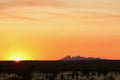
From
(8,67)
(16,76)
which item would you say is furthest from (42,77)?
(8,67)

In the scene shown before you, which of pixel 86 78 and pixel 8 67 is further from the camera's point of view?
pixel 8 67

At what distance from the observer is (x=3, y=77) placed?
49406 millimetres

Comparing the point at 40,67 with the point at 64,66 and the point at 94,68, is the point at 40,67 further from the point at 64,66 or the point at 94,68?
the point at 94,68

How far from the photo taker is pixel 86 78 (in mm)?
47906

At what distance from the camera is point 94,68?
172 feet

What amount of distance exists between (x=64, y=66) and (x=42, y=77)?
20.6ft

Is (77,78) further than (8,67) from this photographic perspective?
No

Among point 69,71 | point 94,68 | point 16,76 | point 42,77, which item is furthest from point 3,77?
point 94,68

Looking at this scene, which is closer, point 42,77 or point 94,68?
point 42,77

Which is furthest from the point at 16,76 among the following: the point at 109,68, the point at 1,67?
the point at 109,68

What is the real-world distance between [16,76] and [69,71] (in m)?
6.88

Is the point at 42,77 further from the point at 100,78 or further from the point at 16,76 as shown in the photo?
the point at 100,78

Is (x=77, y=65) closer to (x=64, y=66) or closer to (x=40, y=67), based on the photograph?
(x=64, y=66)

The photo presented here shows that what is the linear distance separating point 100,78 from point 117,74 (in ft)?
9.00
